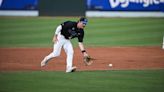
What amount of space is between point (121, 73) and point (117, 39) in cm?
992

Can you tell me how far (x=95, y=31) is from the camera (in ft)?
90.5

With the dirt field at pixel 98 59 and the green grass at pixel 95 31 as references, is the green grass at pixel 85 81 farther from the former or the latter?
the green grass at pixel 95 31

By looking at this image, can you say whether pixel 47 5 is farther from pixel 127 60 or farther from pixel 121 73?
pixel 121 73

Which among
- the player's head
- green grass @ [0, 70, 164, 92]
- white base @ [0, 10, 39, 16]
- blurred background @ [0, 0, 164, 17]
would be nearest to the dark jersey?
the player's head

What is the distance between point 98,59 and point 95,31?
945 cm

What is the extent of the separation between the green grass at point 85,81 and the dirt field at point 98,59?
108 cm

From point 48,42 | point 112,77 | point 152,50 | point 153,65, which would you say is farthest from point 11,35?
point 112,77

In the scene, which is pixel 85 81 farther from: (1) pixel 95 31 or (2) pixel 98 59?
(1) pixel 95 31

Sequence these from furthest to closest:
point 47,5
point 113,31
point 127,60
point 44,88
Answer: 1. point 47,5
2. point 113,31
3. point 127,60
4. point 44,88

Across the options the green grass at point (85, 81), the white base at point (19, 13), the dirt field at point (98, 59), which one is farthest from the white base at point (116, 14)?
the green grass at point (85, 81)

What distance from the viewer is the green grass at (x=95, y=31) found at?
23675mm

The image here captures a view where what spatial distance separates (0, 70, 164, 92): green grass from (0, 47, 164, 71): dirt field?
1078mm

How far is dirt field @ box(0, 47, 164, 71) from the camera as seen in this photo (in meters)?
16.2

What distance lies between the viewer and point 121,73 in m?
14.9
